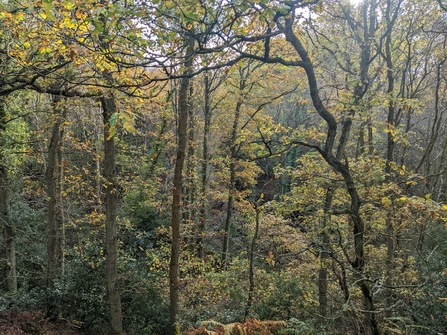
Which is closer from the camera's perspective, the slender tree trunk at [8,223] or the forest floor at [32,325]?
the forest floor at [32,325]

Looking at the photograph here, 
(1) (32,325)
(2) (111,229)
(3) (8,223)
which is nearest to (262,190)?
(2) (111,229)

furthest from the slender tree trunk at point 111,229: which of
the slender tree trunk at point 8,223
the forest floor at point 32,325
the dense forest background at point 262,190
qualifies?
the slender tree trunk at point 8,223

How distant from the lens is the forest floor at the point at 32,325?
5895 millimetres

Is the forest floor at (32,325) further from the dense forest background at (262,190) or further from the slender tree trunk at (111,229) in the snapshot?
the slender tree trunk at (111,229)

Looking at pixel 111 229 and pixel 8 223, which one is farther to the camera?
pixel 8 223

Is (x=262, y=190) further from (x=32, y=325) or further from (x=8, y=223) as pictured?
(x=8, y=223)

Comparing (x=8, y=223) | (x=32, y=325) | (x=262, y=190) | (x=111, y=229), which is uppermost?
(x=262, y=190)

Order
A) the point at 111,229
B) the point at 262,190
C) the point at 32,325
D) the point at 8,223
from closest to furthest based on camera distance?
the point at 111,229, the point at 32,325, the point at 8,223, the point at 262,190

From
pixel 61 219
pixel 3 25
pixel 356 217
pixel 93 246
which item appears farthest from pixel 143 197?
pixel 356 217

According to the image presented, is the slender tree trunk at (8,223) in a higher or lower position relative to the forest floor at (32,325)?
higher

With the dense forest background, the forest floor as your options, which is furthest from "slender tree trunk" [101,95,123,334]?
the forest floor

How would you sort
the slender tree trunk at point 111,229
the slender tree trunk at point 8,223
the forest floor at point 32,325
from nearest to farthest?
the forest floor at point 32,325 → the slender tree trunk at point 111,229 → the slender tree trunk at point 8,223

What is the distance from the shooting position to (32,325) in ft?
21.2

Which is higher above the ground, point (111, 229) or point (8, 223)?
point (111, 229)
